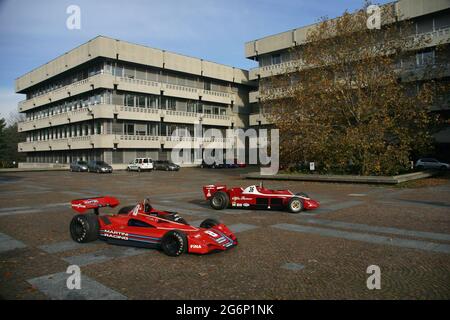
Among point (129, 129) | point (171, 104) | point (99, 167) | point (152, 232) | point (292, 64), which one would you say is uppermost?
point (292, 64)

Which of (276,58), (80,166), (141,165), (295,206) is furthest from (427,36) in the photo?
(80,166)

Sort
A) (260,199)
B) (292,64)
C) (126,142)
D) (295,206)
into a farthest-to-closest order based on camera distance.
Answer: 1. (126,142)
2. (292,64)
3. (260,199)
4. (295,206)

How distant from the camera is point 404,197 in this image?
712 inches

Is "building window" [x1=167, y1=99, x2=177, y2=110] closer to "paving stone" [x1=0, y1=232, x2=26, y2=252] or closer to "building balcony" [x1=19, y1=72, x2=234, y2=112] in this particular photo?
"building balcony" [x1=19, y1=72, x2=234, y2=112]

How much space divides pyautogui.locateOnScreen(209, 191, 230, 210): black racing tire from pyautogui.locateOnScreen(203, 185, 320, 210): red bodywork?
0.89 ft

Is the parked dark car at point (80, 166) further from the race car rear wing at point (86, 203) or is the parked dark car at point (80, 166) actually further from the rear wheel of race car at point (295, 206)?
the race car rear wing at point (86, 203)

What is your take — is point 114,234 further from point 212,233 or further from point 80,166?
point 80,166

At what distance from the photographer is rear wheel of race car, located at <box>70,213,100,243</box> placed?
924 cm

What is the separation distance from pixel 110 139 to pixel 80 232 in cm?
4733

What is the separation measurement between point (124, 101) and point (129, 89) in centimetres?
202

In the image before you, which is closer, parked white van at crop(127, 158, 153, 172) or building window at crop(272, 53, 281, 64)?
parked white van at crop(127, 158, 153, 172)

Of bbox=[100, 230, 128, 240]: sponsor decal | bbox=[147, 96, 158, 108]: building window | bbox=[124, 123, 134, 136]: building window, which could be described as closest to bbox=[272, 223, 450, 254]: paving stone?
bbox=[100, 230, 128, 240]: sponsor decal

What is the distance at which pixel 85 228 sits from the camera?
9227 mm
